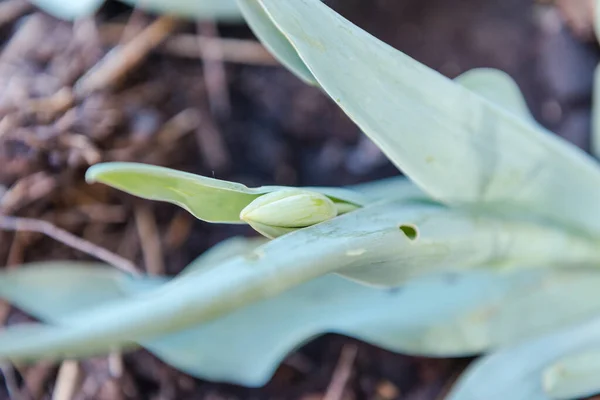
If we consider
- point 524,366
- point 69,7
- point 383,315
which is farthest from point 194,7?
point 524,366

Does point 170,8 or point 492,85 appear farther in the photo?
point 170,8

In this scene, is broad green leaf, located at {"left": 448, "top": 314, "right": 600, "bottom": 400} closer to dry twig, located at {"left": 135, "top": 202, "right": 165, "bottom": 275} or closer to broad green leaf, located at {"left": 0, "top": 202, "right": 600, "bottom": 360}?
broad green leaf, located at {"left": 0, "top": 202, "right": 600, "bottom": 360}

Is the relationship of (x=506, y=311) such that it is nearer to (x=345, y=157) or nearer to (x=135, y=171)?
(x=345, y=157)

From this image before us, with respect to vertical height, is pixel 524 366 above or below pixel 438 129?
below

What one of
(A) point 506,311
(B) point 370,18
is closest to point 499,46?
(B) point 370,18

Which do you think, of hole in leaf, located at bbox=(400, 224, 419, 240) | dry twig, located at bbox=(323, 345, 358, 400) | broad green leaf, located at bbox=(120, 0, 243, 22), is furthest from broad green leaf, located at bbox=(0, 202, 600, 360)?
broad green leaf, located at bbox=(120, 0, 243, 22)

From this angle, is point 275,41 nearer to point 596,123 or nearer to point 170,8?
point 170,8
